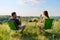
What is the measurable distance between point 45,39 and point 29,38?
557 mm

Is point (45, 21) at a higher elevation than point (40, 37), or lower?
higher

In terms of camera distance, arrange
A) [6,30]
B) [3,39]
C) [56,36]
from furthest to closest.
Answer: [6,30], [56,36], [3,39]

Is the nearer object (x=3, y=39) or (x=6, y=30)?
(x=3, y=39)

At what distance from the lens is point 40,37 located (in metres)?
7.93

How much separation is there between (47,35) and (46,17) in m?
0.64

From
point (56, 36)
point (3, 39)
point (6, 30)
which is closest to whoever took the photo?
point (3, 39)

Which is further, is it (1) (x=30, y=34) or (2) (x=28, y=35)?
(1) (x=30, y=34)

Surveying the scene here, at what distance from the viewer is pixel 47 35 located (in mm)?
8156

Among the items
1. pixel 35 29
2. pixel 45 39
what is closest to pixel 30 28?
pixel 35 29

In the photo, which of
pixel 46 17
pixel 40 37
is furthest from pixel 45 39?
pixel 46 17

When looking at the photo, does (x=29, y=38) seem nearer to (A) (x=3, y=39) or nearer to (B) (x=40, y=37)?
(B) (x=40, y=37)

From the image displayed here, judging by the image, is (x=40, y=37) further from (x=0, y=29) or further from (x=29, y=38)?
(x=0, y=29)

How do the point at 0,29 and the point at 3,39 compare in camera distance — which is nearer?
the point at 3,39

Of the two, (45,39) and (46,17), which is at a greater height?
(46,17)
